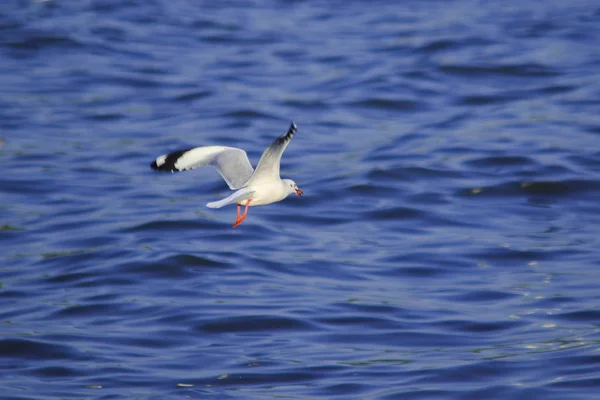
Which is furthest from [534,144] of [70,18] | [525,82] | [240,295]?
[70,18]

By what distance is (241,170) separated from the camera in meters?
8.33

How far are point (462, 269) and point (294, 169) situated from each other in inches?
149

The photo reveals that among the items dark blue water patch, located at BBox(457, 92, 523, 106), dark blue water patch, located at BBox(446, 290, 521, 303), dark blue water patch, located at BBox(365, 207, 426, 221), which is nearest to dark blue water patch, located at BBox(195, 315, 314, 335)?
dark blue water patch, located at BBox(446, 290, 521, 303)

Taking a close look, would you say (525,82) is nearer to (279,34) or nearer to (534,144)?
(534,144)

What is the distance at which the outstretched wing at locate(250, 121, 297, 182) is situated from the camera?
7059 mm

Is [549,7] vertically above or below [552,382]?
above

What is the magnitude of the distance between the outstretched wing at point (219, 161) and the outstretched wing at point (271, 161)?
50cm

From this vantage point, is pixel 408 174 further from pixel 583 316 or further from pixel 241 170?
pixel 241 170

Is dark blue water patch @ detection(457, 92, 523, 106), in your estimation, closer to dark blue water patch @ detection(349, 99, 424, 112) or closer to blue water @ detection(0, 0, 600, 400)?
blue water @ detection(0, 0, 600, 400)

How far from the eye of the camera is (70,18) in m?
21.4

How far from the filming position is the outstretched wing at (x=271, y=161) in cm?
706

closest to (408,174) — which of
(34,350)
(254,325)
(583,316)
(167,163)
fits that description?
(583,316)

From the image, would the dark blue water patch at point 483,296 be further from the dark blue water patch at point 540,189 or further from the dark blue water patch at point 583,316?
the dark blue water patch at point 540,189

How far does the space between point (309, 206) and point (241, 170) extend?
4278mm
